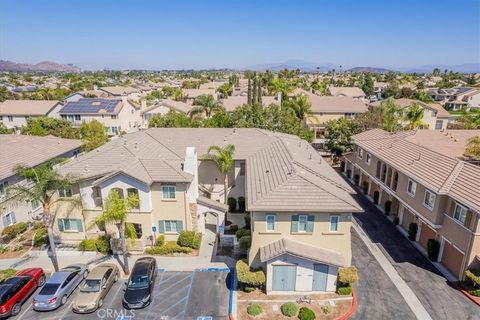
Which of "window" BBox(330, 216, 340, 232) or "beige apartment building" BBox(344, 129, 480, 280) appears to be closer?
"window" BBox(330, 216, 340, 232)

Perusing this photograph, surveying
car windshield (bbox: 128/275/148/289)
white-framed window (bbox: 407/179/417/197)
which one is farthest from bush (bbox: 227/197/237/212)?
white-framed window (bbox: 407/179/417/197)

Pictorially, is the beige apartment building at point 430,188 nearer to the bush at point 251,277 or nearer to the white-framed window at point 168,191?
the bush at point 251,277

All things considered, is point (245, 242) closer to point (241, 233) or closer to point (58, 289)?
point (241, 233)

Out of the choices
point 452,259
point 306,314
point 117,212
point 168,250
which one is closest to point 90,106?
point 168,250

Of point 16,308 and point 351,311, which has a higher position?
point 16,308

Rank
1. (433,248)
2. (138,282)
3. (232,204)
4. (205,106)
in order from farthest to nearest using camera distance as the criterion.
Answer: (205,106) → (232,204) → (433,248) → (138,282)

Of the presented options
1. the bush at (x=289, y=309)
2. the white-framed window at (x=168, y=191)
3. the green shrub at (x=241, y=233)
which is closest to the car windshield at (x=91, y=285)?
the white-framed window at (x=168, y=191)

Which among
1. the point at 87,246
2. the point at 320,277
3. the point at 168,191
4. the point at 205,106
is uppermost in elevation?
the point at 205,106

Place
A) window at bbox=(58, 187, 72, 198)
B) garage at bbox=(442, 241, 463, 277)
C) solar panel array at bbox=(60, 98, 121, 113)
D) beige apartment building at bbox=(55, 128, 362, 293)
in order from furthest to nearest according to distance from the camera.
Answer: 1. solar panel array at bbox=(60, 98, 121, 113)
2. window at bbox=(58, 187, 72, 198)
3. garage at bbox=(442, 241, 463, 277)
4. beige apartment building at bbox=(55, 128, 362, 293)

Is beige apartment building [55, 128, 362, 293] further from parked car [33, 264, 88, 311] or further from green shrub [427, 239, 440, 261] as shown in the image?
green shrub [427, 239, 440, 261]
